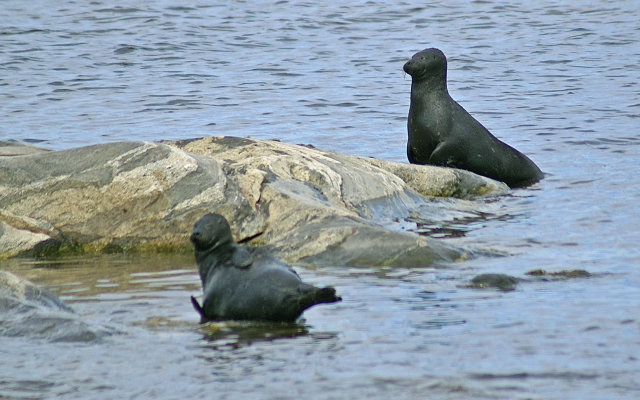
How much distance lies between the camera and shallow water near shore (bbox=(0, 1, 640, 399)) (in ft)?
15.7

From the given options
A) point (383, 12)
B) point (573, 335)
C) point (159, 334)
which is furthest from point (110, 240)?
point (383, 12)

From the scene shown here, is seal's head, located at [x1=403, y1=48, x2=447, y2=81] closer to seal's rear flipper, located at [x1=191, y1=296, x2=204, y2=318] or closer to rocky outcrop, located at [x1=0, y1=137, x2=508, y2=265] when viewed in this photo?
rocky outcrop, located at [x1=0, y1=137, x2=508, y2=265]

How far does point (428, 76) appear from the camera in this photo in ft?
38.2

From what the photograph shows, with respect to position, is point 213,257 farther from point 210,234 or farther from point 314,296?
point 314,296

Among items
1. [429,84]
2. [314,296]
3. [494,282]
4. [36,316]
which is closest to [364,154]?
[429,84]

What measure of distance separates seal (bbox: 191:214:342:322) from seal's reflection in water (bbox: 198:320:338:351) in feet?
0.14

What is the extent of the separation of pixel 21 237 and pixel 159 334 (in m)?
2.79

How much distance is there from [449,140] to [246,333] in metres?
6.15

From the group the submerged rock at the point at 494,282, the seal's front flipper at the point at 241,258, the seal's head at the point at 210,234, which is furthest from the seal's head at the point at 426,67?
the seal's front flipper at the point at 241,258

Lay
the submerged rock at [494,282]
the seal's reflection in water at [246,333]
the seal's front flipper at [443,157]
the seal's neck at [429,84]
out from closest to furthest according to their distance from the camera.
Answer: the seal's reflection in water at [246,333]
the submerged rock at [494,282]
the seal's front flipper at [443,157]
the seal's neck at [429,84]

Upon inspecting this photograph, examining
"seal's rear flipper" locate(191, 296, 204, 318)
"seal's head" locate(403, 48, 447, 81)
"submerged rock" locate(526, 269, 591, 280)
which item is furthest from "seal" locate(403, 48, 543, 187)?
"seal's rear flipper" locate(191, 296, 204, 318)

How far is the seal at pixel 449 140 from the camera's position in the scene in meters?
11.2

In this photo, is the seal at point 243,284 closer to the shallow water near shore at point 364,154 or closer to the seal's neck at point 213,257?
the seal's neck at point 213,257

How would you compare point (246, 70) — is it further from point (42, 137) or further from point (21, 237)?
point (21, 237)
